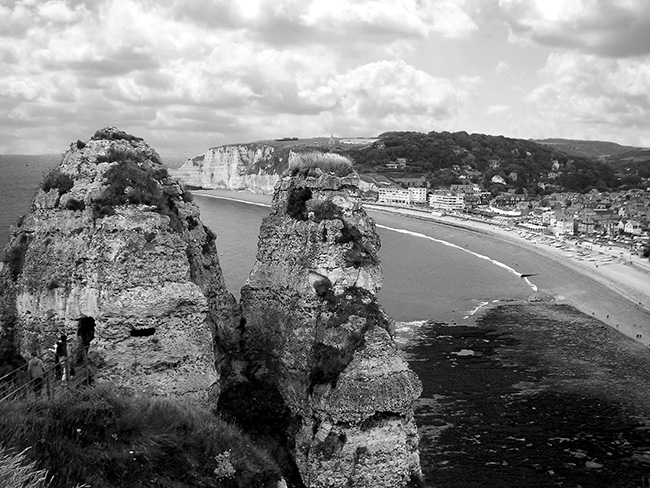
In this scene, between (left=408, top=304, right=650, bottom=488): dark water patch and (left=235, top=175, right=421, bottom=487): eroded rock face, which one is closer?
(left=235, top=175, right=421, bottom=487): eroded rock face

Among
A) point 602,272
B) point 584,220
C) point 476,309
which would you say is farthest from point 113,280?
point 584,220

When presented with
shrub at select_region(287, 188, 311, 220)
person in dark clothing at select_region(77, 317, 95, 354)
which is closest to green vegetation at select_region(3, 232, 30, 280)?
person in dark clothing at select_region(77, 317, 95, 354)

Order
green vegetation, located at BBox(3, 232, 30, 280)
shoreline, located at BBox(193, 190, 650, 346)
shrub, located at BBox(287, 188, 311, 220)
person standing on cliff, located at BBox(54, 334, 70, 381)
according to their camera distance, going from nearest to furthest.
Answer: person standing on cliff, located at BBox(54, 334, 70, 381) < green vegetation, located at BBox(3, 232, 30, 280) < shrub, located at BBox(287, 188, 311, 220) < shoreline, located at BBox(193, 190, 650, 346)

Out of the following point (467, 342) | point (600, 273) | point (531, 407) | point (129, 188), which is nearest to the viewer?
point (129, 188)

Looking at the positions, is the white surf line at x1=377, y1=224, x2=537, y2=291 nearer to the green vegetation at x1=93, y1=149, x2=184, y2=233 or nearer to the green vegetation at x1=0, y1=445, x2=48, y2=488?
the green vegetation at x1=93, y1=149, x2=184, y2=233

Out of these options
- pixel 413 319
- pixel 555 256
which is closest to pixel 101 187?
pixel 413 319

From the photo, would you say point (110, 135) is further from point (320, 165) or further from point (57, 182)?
point (320, 165)
